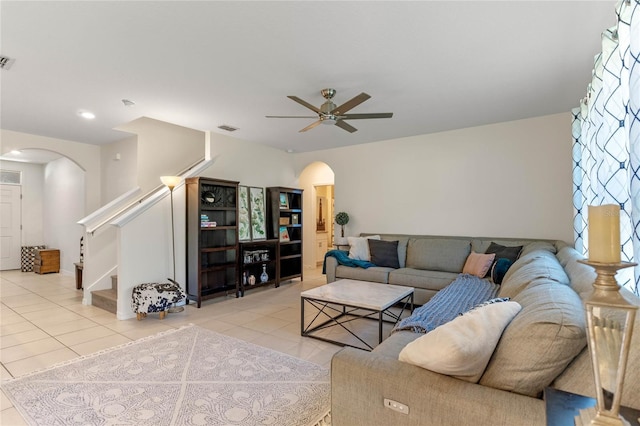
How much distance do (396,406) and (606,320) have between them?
76cm

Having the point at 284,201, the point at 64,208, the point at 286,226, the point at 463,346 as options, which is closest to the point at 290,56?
the point at 463,346

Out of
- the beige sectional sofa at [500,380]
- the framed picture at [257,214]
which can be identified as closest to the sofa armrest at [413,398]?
the beige sectional sofa at [500,380]

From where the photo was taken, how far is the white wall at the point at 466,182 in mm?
4297

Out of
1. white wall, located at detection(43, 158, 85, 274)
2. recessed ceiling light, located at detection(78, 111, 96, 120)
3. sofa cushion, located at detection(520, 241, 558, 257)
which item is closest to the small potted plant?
sofa cushion, located at detection(520, 241, 558, 257)

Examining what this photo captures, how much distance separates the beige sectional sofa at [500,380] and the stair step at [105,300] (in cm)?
396

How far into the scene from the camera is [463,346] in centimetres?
115

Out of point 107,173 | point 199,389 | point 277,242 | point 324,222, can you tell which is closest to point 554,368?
point 199,389

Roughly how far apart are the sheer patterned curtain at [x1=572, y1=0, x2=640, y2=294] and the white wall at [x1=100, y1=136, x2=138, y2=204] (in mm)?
5888

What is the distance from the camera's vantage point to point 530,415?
1.03 meters

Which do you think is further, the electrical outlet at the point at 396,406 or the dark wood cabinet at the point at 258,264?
the dark wood cabinet at the point at 258,264

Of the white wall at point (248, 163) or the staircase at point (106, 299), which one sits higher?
the white wall at point (248, 163)

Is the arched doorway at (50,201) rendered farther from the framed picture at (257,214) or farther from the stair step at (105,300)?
the framed picture at (257,214)

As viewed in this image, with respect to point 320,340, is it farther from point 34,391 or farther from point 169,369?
point 34,391

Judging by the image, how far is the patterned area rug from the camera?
2.02m
